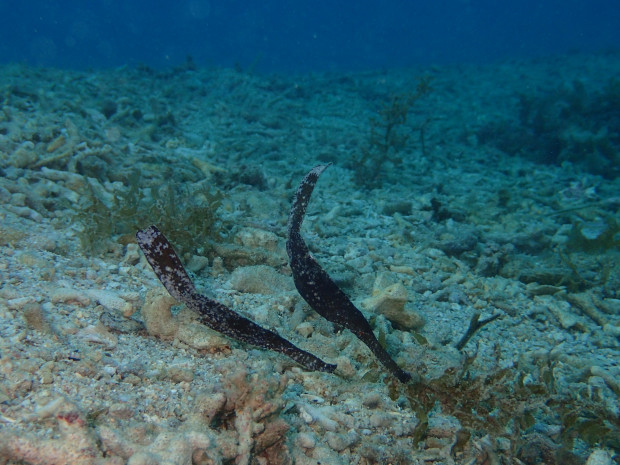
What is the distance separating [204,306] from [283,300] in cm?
115

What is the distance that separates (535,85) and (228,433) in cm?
1978

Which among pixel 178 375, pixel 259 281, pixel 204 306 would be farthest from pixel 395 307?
pixel 178 375

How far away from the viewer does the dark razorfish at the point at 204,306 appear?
2.25 m

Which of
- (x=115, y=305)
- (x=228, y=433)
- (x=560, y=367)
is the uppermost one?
(x=115, y=305)

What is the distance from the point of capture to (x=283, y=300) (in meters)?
3.41

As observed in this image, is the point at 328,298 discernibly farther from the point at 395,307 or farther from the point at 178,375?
the point at 395,307

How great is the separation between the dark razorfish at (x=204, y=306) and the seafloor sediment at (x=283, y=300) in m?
0.16

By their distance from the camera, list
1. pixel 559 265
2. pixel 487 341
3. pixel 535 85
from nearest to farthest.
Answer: pixel 487 341
pixel 559 265
pixel 535 85

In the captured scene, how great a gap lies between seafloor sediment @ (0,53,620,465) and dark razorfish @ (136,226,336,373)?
0.52 feet

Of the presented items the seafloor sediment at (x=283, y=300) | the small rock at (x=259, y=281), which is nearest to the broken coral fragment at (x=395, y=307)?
the seafloor sediment at (x=283, y=300)

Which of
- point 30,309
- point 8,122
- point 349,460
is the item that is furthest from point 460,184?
point 8,122

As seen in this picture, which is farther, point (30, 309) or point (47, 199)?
point (47, 199)

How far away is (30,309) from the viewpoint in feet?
7.74

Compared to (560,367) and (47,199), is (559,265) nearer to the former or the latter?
(560,367)
